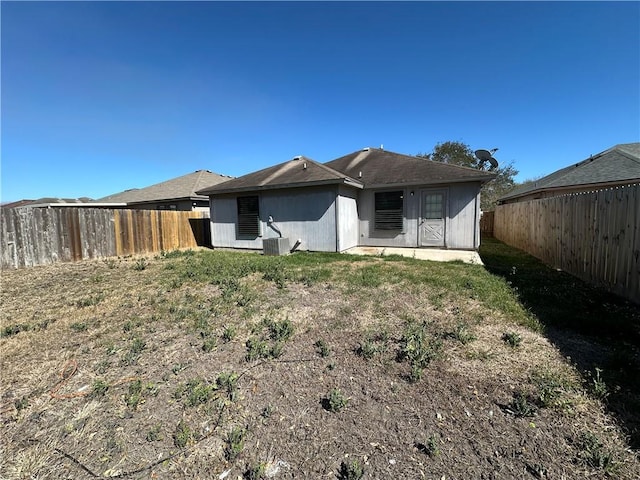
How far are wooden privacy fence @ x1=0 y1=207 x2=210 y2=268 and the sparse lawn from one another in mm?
4429

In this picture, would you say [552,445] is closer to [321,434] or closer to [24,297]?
[321,434]

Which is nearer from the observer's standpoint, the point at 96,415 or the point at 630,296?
the point at 96,415

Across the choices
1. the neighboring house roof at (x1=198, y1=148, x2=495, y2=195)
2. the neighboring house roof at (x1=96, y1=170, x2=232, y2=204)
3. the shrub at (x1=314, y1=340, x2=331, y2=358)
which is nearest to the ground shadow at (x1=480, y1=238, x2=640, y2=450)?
the shrub at (x1=314, y1=340, x2=331, y2=358)

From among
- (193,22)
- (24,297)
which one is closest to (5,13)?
(193,22)

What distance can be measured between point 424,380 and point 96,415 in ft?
9.20

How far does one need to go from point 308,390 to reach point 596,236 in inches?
249

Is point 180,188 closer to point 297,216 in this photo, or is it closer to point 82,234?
point 82,234

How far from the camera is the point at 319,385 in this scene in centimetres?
255

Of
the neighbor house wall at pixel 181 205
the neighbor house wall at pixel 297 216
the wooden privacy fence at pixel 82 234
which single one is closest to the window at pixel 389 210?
the neighbor house wall at pixel 297 216

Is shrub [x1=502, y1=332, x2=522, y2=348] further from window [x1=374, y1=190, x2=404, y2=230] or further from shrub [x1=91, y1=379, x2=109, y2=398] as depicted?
window [x1=374, y1=190, x2=404, y2=230]

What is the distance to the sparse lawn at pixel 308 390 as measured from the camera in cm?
179

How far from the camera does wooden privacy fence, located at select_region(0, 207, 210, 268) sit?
7.73 m

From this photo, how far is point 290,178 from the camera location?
985 centimetres

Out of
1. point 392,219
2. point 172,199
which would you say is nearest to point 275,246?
point 392,219
